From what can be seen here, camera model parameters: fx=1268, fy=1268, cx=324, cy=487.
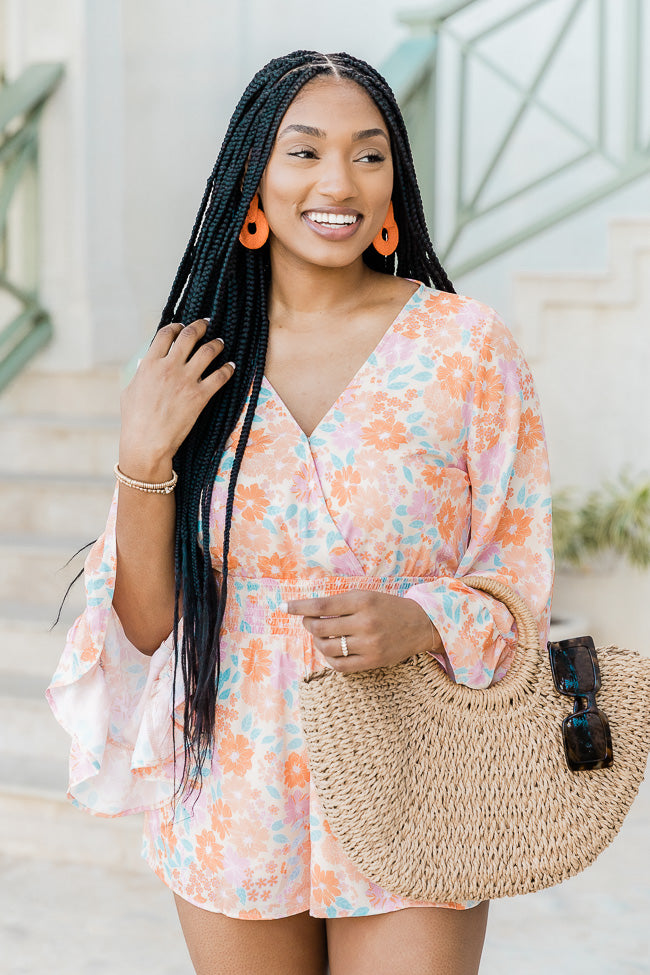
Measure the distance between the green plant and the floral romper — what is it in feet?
10.9

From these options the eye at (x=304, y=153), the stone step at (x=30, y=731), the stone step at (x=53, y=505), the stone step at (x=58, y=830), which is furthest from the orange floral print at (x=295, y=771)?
the stone step at (x=53, y=505)

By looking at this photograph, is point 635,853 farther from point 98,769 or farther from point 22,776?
point 98,769

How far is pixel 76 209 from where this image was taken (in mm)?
5156

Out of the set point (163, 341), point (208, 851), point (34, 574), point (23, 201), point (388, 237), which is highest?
point (23, 201)

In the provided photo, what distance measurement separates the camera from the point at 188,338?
5.21ft

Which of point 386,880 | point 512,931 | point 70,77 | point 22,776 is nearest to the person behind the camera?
point 386,880

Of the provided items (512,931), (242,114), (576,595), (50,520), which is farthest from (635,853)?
(242,114)

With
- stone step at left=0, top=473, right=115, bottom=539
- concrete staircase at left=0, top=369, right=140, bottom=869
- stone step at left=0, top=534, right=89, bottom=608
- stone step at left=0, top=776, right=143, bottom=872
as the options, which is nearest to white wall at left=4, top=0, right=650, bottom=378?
concrete staircase at left=0, top=369, right=140, bottom=869

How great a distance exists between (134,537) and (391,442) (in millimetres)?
341

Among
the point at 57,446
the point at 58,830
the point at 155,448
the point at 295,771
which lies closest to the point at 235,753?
the point at 295,771

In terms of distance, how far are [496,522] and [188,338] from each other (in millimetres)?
452

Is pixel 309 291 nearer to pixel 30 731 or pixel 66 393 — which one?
pixel 30 731

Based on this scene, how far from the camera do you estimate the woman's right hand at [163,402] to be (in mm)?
1523

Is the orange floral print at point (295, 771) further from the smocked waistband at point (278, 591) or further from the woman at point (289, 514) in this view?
the smocked waistband at point (278, 591)
